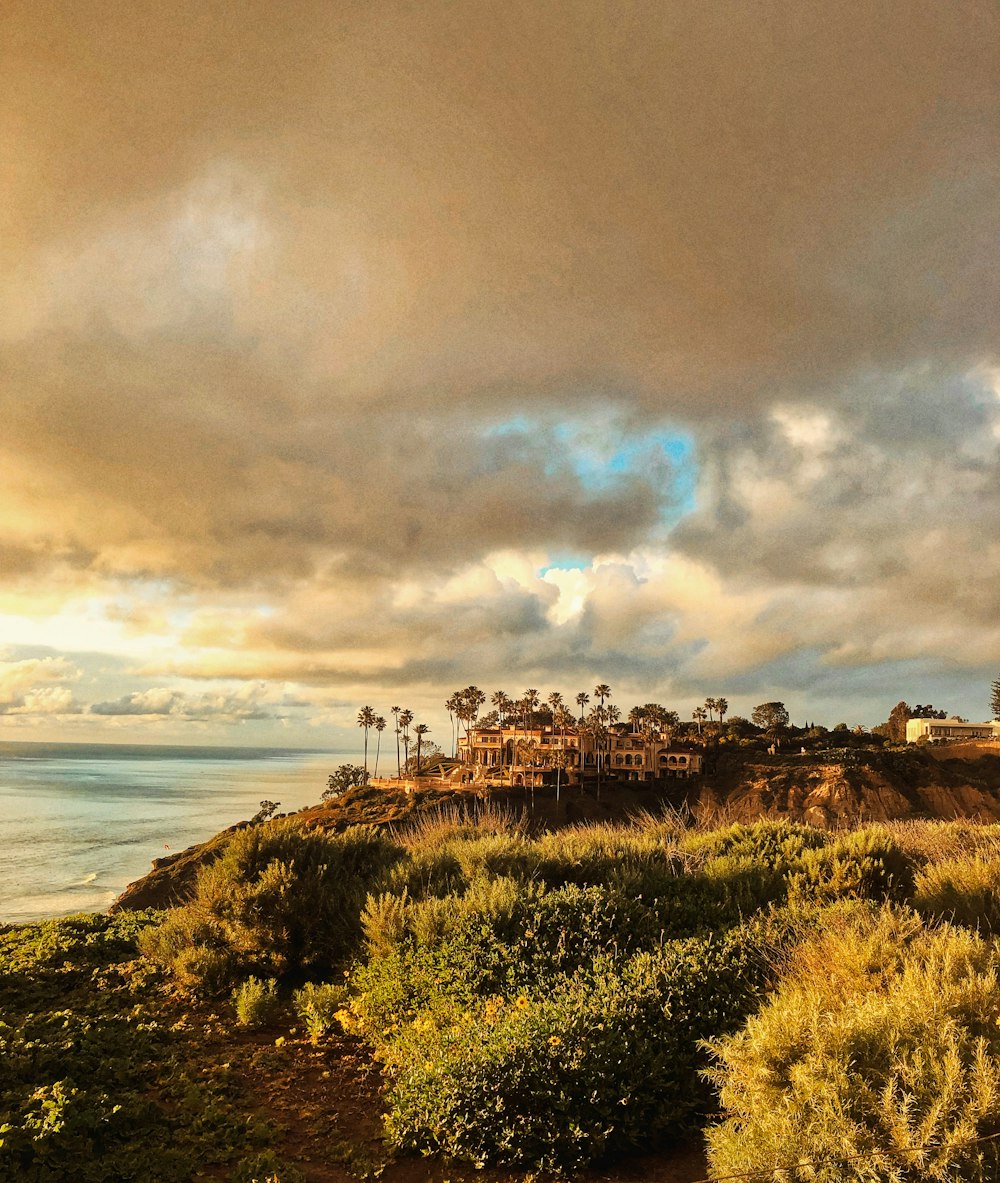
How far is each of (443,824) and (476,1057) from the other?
8.88m

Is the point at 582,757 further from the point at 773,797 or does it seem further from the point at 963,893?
the point at 963,893

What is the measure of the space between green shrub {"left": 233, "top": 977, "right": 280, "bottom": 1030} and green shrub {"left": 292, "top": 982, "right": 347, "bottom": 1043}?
27cm

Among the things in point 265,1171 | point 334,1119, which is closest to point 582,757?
point 334,1119

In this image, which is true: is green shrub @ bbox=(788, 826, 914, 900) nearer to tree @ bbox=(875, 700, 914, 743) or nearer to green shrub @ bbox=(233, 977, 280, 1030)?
green shrub @ bbox=(233, 977, 280, 1030)

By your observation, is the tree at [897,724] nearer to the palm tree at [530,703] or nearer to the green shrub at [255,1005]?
the palm tree at [530,703]

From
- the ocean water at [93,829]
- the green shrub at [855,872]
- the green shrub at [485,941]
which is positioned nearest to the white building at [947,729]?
the ocean water at [93,829]

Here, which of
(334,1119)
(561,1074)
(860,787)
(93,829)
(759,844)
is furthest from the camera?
(93,829)

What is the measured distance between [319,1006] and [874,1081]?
17.7 feet

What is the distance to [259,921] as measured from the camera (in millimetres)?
9156

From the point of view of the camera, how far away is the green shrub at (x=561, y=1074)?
5.34 m

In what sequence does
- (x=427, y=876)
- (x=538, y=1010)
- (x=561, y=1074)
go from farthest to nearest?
1. (x=427, y=876)
2. (x=538, y=1010)
3. (x=561, y=1074)

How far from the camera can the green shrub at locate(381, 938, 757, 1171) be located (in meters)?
5.34

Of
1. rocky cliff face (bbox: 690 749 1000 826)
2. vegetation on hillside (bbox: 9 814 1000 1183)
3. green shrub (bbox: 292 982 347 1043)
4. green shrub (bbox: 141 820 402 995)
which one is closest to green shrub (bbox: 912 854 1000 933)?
vegetation on hillside (bbox: 9 814 1000 1183)

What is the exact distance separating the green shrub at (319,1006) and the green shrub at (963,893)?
6.52 meters
